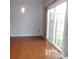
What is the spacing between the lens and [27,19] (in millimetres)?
8367

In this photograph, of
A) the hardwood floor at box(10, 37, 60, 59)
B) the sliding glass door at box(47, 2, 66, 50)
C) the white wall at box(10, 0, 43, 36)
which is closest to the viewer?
the hardwood floor at box(10, 37, 60, 59)

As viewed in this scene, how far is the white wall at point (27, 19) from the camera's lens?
8180 millimetres

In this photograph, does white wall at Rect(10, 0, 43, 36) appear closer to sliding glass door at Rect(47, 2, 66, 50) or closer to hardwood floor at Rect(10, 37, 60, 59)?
sliding glass door at Rect(47, 2, 66, 50)

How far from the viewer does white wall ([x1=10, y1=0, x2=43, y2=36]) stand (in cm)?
818

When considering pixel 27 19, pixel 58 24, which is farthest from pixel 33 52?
pixel 27 19

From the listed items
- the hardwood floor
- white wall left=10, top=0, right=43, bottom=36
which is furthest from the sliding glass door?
white wall left=10, top=0, right=43, bottom=36

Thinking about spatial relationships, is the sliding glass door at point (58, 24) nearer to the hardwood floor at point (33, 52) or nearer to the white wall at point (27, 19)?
the hardwood floor at point (33, 52)

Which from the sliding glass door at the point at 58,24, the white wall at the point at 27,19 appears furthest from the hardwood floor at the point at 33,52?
the white wall at the point at 27,19

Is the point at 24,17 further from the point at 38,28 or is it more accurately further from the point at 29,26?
the point at 38,28

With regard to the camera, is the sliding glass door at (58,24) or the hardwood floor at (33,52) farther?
the sliding glass door at (58,24)

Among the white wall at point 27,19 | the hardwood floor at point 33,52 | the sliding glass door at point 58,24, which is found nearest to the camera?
the hardwood floor at point 33,52
